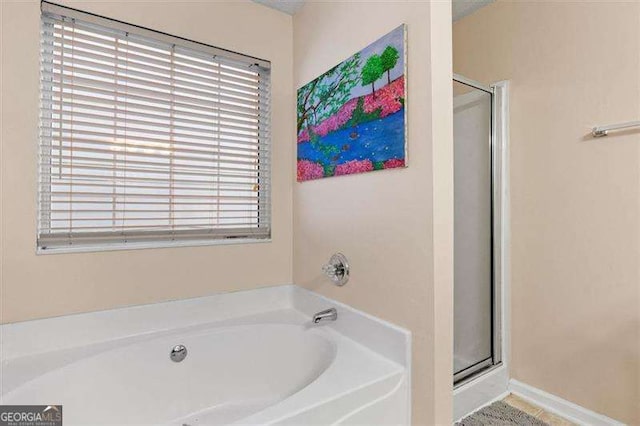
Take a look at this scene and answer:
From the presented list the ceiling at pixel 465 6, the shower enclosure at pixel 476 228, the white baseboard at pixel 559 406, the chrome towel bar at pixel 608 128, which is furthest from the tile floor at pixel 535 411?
the ceiling at pixel 465 6

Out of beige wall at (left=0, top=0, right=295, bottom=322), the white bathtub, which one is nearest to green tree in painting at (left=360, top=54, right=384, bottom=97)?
beige wall at (left=0, top=0, right=295, bottom=322)

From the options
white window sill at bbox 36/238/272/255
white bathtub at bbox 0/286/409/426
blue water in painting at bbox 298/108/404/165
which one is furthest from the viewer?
white window sill at bbox 36/238/272/255

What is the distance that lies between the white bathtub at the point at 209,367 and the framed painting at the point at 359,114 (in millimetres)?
725

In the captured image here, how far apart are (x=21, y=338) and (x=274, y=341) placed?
1113 mm

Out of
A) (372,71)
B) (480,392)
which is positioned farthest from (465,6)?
(480,392)

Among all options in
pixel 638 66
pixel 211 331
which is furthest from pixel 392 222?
pixel 638 66

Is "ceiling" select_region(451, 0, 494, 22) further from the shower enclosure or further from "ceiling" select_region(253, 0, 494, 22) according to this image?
the shower enclosure

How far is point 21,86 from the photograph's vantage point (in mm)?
1406

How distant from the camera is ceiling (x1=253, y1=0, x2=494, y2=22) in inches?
78.6

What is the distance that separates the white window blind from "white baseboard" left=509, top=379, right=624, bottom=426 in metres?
1.89

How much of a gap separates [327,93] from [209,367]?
5.08ft

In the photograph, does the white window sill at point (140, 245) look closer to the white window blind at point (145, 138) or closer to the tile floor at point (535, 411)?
the white window blind at point (145, 138)

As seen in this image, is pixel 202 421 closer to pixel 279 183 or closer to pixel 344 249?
pixel 344 249

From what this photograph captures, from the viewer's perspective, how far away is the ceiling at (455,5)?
200cm
